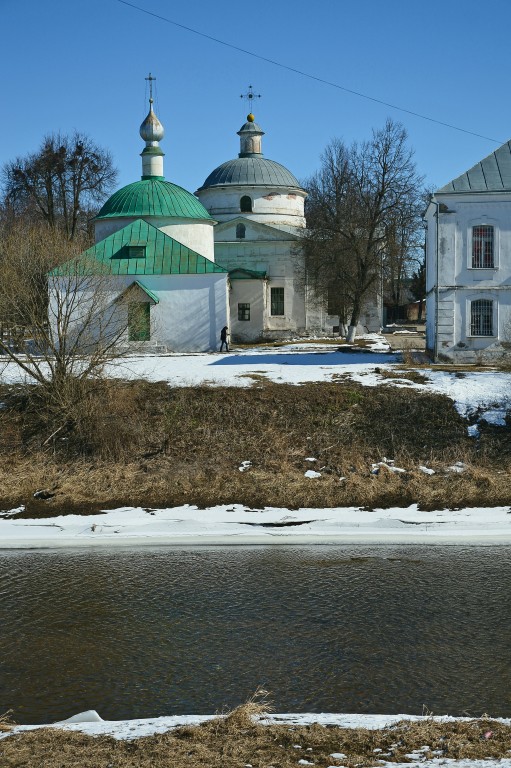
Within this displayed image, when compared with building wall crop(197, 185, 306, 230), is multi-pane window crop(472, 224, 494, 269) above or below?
below

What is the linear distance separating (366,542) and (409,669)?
5.83 meters

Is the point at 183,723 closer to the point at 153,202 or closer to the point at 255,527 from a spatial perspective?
the point at 255,527

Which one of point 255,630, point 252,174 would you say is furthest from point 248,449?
point 252,174

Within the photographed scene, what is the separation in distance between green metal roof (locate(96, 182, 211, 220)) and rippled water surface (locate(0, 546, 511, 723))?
30583 millimetres

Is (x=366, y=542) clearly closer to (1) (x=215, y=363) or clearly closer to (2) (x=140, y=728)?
(2) (x=140, y=728)

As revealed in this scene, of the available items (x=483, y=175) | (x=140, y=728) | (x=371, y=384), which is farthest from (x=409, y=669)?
(x=483, y=175)

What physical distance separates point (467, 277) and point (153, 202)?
61.2ft

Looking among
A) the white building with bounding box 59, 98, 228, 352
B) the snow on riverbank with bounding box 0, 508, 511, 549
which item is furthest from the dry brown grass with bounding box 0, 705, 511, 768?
the white building with bounding box 59, 98, 228, 352

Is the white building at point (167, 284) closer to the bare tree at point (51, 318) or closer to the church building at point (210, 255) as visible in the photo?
the church building at point (210, 255)

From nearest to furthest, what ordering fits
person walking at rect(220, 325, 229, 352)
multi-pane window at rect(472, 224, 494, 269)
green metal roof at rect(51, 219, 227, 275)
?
1. multi-pane window at rect(472, 224, 494, 269)
2. person walking at rect(220, 325, 229, 352)
3. green metal roof at rect(51, 219, 227, 275)

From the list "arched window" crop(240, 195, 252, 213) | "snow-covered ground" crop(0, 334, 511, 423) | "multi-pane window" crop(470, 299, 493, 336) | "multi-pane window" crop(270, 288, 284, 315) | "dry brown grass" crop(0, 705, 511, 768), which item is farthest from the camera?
"arched window" crop(240, 195, 252, 213)

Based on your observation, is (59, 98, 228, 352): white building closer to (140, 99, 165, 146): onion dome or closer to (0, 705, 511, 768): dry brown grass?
(140, 99, 165, 146): onion dome

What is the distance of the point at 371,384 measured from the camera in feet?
80.9

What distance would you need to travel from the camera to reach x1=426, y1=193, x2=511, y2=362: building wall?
98.1ft
